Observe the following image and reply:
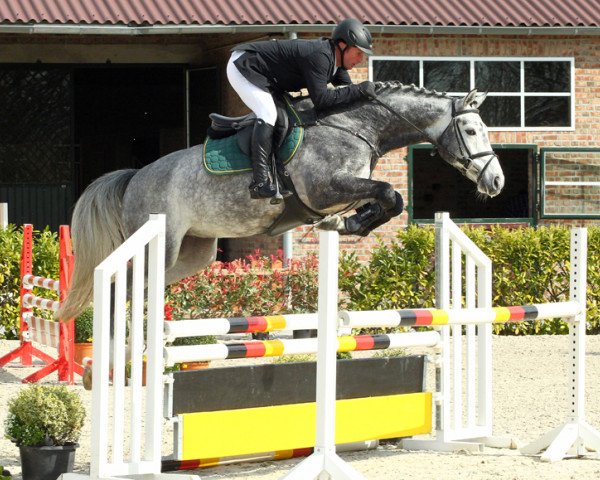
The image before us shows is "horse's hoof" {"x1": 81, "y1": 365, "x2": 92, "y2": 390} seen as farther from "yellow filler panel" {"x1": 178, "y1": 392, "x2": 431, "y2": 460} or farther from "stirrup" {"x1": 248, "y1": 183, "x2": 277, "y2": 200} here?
"stirrup" {"x1": 248, "y1": 183, "x2": 277, "y2": 200}

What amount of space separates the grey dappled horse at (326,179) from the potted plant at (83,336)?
2.15 m

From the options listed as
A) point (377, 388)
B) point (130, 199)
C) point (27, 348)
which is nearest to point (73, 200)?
point (27, 348)

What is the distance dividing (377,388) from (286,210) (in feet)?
3.67

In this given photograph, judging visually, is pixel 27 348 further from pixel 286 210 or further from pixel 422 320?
pixel 422 320

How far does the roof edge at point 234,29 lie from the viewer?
13.1 m

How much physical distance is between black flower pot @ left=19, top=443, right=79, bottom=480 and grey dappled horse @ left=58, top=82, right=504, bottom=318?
1.75 m

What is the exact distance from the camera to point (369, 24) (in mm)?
13547

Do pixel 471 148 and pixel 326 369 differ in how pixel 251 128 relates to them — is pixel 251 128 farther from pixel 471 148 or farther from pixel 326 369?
pixel 326 369

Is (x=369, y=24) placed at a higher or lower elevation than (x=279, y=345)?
higher

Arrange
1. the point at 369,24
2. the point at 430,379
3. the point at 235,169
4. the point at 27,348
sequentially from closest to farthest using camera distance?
the point at 235,169 < the point at 430,379 < the point at 27,348 < the point at 369,24

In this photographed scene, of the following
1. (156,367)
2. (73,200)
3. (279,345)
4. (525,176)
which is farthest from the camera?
(525,176)

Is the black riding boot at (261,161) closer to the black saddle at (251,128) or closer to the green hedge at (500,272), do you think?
the black saddle at (251,128)

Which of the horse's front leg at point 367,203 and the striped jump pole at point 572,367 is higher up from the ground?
the horse's front leg at point 367,203

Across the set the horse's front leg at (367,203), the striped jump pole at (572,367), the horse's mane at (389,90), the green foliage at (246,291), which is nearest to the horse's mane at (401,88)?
the horse's mane at (389,90)
